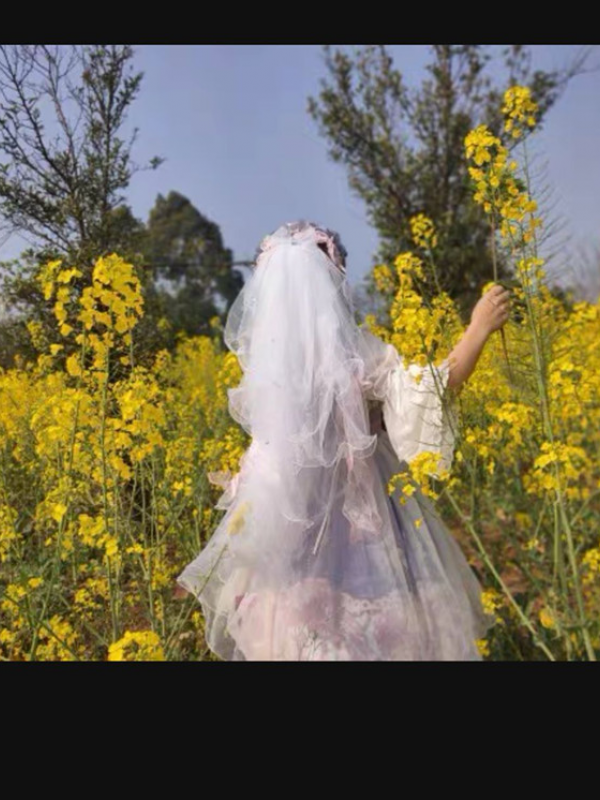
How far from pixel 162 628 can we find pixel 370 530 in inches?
22.4

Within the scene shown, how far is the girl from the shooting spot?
5.52ft

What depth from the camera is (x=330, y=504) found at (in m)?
1.76

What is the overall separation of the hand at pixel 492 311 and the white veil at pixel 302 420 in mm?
269

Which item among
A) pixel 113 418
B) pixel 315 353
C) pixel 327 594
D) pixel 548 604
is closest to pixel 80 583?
pixel 113 418

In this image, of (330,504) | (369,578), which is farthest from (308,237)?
(369,578)

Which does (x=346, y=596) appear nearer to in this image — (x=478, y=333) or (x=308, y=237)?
(x=478, y=333)

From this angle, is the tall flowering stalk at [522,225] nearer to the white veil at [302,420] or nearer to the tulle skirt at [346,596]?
the tulle skirt at [346,596]

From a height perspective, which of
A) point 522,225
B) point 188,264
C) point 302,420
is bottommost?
point 302,420

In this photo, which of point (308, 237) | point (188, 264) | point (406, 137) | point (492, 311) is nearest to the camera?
point (492, 311)

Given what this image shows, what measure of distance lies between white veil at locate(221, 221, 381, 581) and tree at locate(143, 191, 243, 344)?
49.1 inches

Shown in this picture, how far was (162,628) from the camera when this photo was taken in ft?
6.30

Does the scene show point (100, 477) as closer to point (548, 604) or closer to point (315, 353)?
point (315, 353)

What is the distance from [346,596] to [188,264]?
7.87ft

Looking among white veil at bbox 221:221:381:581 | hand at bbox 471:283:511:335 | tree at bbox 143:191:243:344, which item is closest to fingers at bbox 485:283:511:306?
hand at bbox 471:283:511:335
